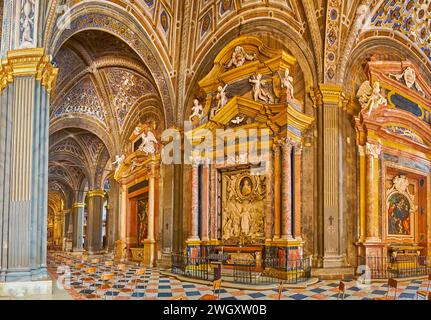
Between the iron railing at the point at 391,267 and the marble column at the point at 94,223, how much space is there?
63.0 ft

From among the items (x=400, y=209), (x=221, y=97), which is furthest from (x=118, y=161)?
(x=400, y=209)

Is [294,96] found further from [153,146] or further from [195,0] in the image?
[153,146]

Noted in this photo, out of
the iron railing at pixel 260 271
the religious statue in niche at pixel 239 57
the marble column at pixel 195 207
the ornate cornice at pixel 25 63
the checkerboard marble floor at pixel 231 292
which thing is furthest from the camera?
the marble column at pixel 195 207

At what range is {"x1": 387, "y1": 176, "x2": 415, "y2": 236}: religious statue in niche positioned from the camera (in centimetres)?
1311

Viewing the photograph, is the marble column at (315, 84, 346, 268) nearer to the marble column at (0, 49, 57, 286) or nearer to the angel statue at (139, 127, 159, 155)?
the marble column at (0, 49, 57, 286)

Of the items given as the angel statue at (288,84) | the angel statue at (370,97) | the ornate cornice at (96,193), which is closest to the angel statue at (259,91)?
the angel statue at (288,84)

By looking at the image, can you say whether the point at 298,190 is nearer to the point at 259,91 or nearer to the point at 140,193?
the point at 259,91

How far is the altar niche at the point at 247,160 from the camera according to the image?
37.7ft

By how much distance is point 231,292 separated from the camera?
928 centimetres

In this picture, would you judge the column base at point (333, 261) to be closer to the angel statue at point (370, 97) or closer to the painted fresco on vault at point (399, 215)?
the painted fresco on vault at point (399, 215)

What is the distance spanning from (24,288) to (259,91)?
8.39m

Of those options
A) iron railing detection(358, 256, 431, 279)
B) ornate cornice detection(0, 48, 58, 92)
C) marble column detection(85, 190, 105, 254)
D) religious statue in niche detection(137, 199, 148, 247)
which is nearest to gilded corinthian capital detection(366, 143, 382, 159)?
iron railing detection(358, 256, 431, 279)

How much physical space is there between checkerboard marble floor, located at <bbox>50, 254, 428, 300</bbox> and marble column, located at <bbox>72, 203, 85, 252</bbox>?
2209cm

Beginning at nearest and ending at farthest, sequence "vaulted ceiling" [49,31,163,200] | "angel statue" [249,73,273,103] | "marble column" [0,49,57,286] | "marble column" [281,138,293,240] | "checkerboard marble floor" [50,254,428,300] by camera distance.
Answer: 1. "checkerboard marble floor" [50,254,428,300]
2. "marble column" [0,49,57,286]
3. "marble column" [281,138,293,240]
4. "angel statue" [249,73,273,103]
5. "vaulted ceiling" [49,31,163,200]
